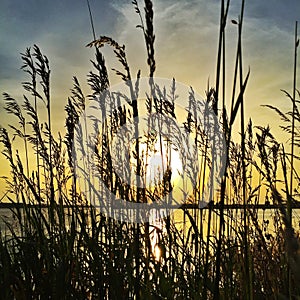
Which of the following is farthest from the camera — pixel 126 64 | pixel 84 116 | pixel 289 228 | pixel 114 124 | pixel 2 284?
pixel 84 116

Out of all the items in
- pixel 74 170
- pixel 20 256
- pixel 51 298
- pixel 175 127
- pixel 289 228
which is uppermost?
pixel 175 127

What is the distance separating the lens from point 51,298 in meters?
1.89

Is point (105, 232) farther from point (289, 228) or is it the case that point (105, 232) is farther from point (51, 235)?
point (289, 228)

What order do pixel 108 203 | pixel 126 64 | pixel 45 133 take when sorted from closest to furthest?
pixel 126 64
pixel 108 203
pixel 45 133

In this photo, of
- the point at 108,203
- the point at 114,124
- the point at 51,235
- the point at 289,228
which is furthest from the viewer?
the point at 108,203

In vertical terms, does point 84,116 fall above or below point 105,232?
above

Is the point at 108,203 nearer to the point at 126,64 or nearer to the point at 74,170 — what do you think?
the point at 74,170

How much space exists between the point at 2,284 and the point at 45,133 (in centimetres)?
187

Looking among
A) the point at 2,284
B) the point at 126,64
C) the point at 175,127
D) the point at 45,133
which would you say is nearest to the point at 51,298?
the point at 2,284

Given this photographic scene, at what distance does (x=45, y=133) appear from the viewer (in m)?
3.54

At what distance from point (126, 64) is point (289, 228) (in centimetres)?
125

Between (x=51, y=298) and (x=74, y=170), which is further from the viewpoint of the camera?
(x=74, y=170)

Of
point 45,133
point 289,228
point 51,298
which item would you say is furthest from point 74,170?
point 289,228

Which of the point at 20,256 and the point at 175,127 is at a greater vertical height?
the point at 175,127
